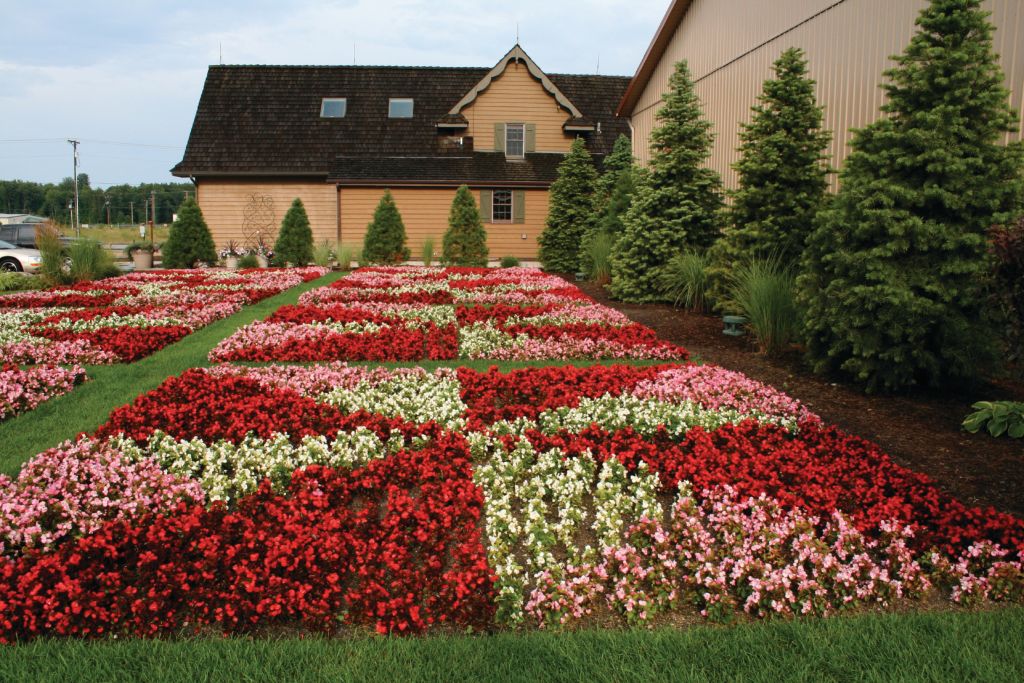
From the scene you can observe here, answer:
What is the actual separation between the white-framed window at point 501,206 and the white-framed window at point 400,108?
5329 millimetres

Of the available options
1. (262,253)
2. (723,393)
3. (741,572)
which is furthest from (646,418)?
(262,253)

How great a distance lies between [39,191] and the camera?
13325cm

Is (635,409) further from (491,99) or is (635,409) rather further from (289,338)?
A: (491,99)

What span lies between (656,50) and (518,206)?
10.2 metres

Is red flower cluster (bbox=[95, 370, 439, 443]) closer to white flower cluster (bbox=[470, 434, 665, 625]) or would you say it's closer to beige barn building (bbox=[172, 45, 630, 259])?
white flower cluster (bbox=[470, 434, 665, 625])

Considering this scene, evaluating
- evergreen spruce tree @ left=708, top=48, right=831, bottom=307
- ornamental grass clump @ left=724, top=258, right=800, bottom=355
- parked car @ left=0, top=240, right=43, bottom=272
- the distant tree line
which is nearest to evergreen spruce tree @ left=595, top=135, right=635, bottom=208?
evergreen spruce tree @ left=708, top=48, right=831, bottom=307

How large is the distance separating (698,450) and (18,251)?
28.7 m

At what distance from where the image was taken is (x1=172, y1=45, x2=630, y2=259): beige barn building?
3002 centimetres

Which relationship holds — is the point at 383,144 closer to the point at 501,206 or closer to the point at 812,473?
the point at 501,206

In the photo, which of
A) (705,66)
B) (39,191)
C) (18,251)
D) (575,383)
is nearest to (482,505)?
(575,383)

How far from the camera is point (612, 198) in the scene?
2038 centimetres

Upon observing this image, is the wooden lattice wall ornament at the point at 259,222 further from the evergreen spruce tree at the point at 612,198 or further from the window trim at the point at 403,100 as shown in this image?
the evergreen spruce tree at the point at 612,198

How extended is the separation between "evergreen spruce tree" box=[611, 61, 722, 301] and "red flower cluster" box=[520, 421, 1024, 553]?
9737 millimetres

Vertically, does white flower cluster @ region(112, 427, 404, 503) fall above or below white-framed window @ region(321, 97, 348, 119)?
below
